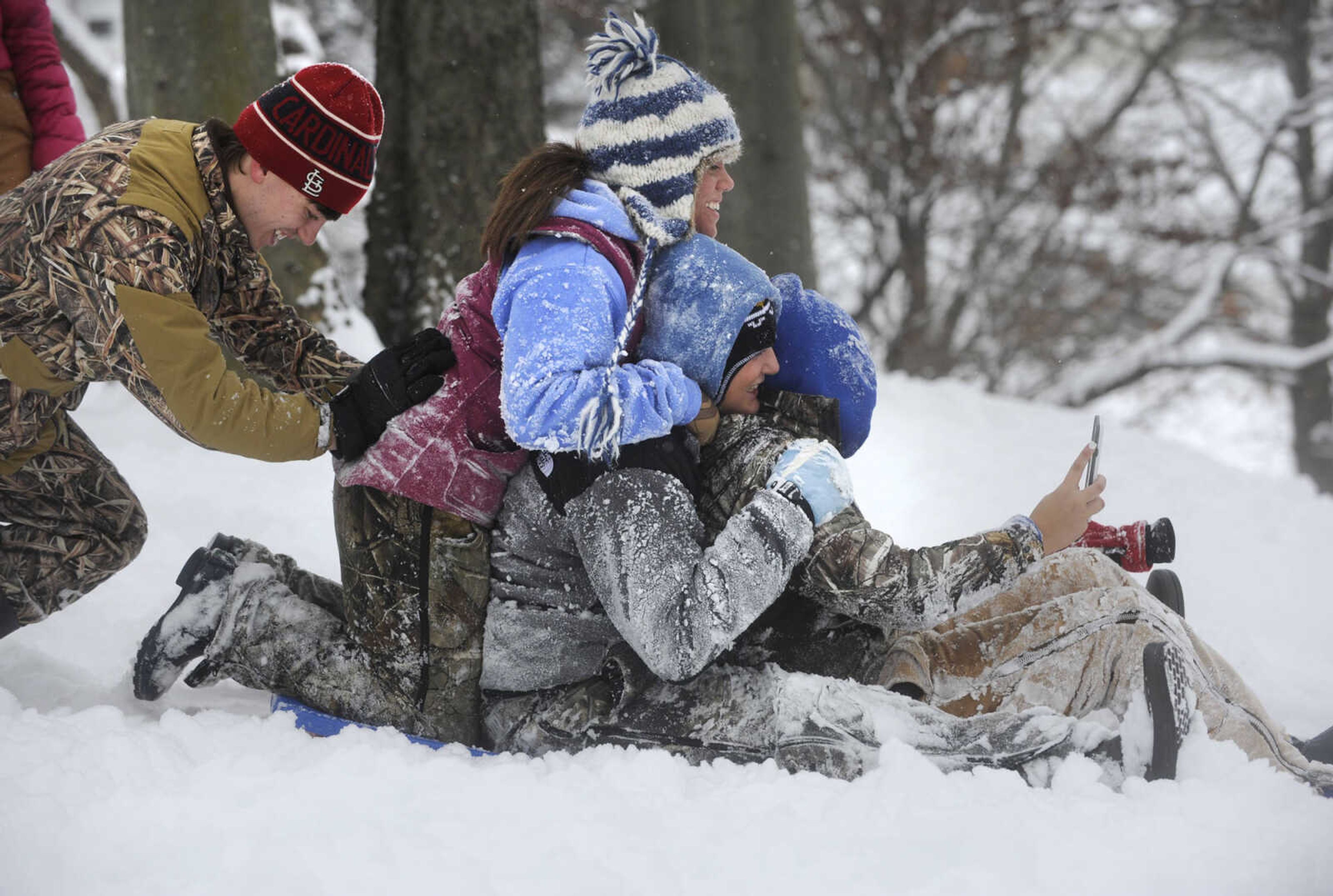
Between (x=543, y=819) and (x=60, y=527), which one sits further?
(x=60, y=527)

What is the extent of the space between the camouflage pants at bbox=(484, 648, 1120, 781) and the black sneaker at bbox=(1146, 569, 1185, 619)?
0.77m

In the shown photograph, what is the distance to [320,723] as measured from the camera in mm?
2512

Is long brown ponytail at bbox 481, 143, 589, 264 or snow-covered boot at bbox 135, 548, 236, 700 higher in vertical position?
long brown ponytail at bbox 481, 143, 589, 264

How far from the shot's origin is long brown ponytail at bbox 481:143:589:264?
2318 mm

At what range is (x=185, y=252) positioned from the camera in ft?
7.76

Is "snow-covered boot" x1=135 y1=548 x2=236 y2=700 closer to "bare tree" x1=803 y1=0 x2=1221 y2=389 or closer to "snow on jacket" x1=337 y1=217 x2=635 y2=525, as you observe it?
"snow on jacket" x1=337 y1=217 x2=635 y2=525

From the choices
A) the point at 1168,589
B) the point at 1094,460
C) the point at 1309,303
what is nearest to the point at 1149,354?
the point at 1309,303

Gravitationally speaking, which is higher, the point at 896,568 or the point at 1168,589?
the point at 896,568

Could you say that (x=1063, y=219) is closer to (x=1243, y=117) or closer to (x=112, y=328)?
(x=1243, y=117)

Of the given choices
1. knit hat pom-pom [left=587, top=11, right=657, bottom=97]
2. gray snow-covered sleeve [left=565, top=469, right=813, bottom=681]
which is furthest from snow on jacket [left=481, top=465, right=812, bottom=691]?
knit hat pom-pom [left=587, top=11, right=657, bottom=97]

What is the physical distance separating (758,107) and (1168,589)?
4473 mm

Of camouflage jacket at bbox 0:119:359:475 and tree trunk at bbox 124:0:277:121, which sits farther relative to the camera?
tree trunk at bbox 124:0:277:121

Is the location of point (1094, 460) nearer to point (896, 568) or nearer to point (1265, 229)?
point (896, 568)

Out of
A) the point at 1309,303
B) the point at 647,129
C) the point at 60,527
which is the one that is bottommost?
the point at 1309,303
